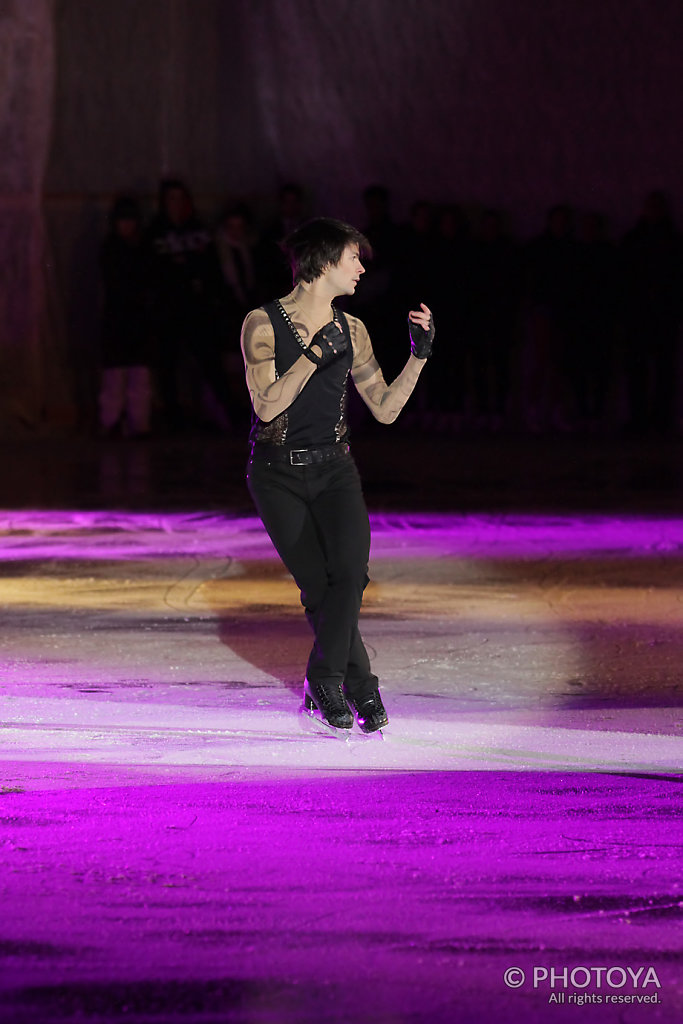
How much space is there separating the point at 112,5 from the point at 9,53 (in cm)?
132

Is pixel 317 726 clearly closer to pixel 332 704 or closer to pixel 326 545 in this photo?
pixel 332 704

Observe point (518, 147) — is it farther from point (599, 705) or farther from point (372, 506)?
point (599, 705)

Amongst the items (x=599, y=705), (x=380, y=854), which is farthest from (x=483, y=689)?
(x=380, y=854)

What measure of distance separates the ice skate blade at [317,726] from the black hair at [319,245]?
1.37 metres

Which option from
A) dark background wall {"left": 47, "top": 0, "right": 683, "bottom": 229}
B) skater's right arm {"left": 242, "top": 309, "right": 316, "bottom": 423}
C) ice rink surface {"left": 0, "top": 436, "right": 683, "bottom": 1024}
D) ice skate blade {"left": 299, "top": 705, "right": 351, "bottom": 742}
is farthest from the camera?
dark background wall {"left": 47, "top": 0, "right": 683, "bottom": 229}

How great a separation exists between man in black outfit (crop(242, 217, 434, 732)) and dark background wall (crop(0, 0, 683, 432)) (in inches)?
480

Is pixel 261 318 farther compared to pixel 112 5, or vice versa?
pixel 112 5

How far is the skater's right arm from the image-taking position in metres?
5.50

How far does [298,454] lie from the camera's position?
18.7 feet

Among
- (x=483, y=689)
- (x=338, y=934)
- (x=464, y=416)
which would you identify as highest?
(x=338, y=934)

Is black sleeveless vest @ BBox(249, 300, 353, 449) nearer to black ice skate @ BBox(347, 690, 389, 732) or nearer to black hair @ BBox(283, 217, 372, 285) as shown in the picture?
black hair @ BBox(283, 217, 372, 285)

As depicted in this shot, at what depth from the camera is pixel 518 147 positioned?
18516 mm

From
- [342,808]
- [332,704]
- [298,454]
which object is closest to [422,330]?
[298,454]

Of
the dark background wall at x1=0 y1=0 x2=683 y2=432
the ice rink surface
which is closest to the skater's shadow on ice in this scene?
the ice rink surface
